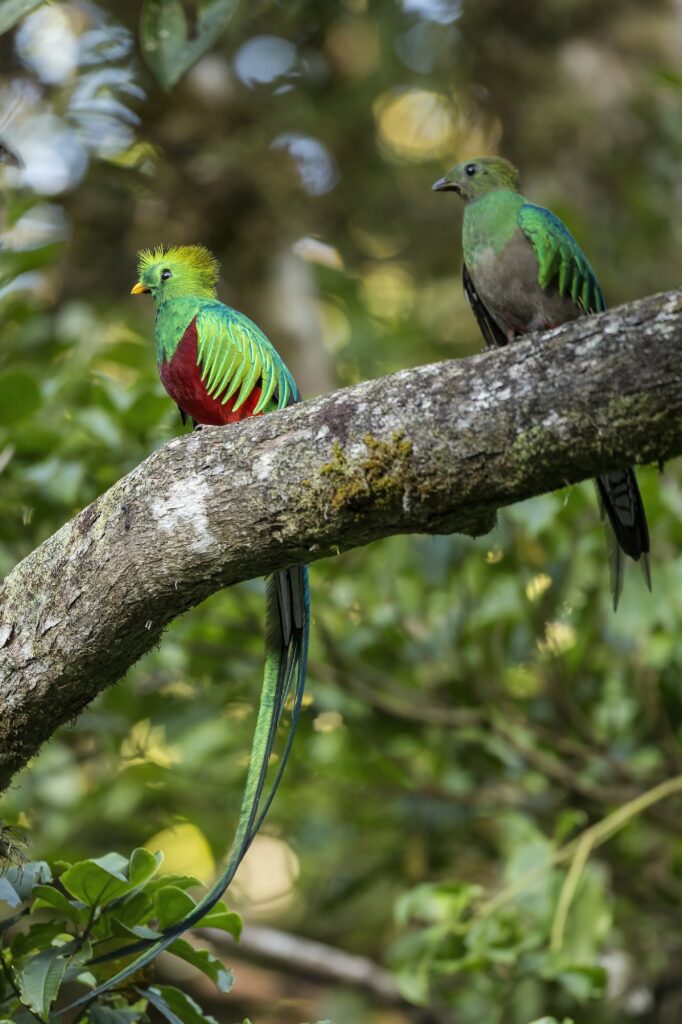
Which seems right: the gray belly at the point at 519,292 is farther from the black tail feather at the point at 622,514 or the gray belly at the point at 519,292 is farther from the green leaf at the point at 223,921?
the green leaf at the point at 223,921

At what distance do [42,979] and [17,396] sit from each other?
5.72 ft

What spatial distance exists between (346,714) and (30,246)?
1.81 metres

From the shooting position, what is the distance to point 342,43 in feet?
19.9

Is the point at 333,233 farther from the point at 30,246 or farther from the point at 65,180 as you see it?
the point at 30,246

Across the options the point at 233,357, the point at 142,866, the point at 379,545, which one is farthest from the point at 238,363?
the point at 379,545

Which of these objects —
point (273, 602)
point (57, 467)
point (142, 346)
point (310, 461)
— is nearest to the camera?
point (310, 461)

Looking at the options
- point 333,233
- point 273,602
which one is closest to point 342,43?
point 333,233

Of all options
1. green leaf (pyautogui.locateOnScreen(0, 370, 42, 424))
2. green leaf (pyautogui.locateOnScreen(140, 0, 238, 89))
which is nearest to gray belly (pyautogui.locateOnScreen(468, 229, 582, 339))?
green leaf (pyautogui.locateOnScreen(140, 0, 238, 89))

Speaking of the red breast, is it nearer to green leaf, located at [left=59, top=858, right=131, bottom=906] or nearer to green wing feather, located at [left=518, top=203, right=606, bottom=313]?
green wing feather, located at [left=518, top=203, right=606, bottom=313]

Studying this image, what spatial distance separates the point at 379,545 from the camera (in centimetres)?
410

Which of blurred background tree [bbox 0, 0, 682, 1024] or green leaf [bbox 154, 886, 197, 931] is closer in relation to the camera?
green leaf [bbox 154, 886, 197, 931]

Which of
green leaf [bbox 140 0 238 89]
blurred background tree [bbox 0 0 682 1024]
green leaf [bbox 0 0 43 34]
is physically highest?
green leaf [bbox 0 0 43 34]

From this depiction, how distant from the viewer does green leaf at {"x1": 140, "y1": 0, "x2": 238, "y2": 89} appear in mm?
2336

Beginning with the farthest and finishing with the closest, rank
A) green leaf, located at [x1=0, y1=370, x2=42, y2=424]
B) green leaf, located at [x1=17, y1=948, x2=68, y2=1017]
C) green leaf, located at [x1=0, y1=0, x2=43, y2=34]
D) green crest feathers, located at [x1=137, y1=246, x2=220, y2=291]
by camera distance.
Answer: green leaf, located at [x1=0, y1=370, x2=42, y2=424] < green crest feathers, located at [x1=137, y1=246, x2=220, y2=291] < green leaf, located at [x1=0, y1=0, x2=43, y2=34] < green leaf, located at [x1=17, y1=948, x2=68, y2=1017]
